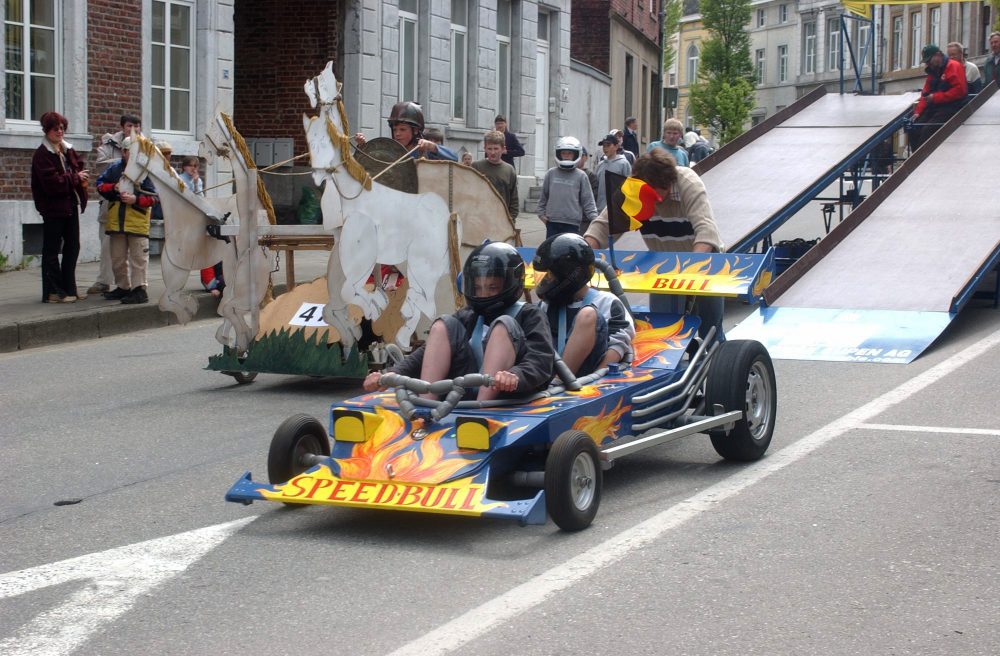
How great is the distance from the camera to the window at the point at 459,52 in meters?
28.2

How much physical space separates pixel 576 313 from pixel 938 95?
14.8 m

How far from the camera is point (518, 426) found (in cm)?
621

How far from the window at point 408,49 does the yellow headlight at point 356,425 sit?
20293 millimetres

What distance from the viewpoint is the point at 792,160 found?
18.5 meters

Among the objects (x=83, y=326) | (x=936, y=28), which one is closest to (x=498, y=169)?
(x=83, y=326)

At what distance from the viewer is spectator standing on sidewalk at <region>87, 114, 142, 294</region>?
1513 centimetres

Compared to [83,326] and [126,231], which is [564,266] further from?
[126,231]

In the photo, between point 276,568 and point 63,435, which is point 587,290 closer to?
point 276,568

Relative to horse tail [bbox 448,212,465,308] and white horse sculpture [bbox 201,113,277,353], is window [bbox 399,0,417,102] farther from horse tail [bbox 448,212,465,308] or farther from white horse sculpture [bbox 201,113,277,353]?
horse tail [bbox 448,212,465,308]

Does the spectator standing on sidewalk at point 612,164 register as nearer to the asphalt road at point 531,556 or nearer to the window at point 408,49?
the asphalt road at point 531,556

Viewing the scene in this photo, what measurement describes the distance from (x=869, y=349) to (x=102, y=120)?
11.5 metres

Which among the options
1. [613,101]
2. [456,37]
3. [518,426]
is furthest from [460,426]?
[613,101]

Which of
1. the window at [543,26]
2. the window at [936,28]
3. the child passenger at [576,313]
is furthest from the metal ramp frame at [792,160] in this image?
the window at [936,28]

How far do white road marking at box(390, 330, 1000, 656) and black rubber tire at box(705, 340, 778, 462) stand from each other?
14cm
